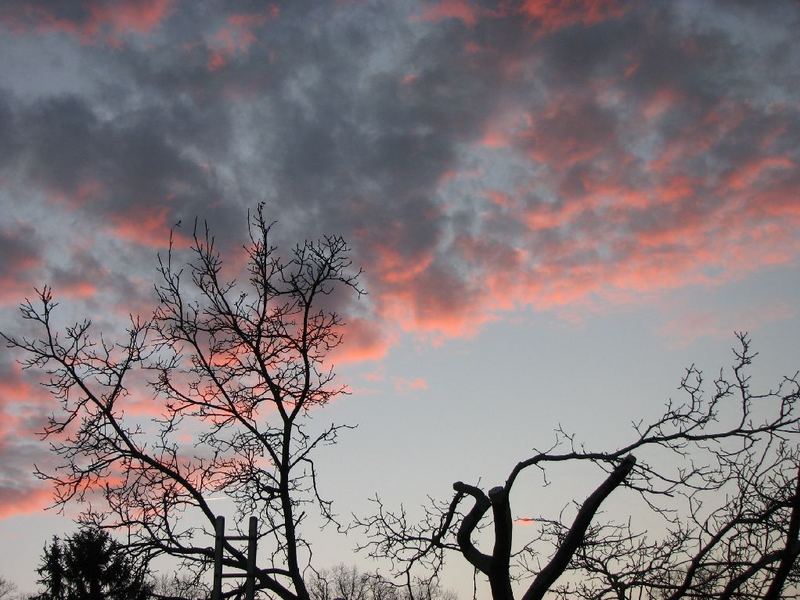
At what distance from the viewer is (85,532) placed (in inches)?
499

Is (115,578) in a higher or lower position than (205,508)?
lower

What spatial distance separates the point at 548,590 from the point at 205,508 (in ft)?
18.3

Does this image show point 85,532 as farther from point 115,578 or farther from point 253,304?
point 253,304

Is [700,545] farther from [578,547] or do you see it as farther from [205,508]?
[205,508]

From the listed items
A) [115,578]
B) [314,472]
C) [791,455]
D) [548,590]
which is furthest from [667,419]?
[115,578]

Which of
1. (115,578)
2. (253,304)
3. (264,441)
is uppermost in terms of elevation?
(253,304)

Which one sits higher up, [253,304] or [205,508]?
[253,304]

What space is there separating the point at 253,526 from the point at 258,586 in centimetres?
391

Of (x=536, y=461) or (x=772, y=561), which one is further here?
(x=536, y=461)

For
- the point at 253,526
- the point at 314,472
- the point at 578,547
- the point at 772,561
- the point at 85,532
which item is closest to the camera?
the point at 253,526

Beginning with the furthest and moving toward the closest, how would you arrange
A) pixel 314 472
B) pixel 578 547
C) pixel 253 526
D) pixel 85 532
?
pixel 314 472 < pixel 85 532 < pixel 578 547 < pixel 253 526

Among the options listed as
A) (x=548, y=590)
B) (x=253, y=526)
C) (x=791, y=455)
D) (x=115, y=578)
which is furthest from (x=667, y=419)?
(x=115, y=578)

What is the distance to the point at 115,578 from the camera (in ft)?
41.7

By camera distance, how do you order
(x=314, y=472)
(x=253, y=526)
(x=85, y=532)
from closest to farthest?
(x=253, y=526) → (x=85, y=532) → (x=314, y=472)
